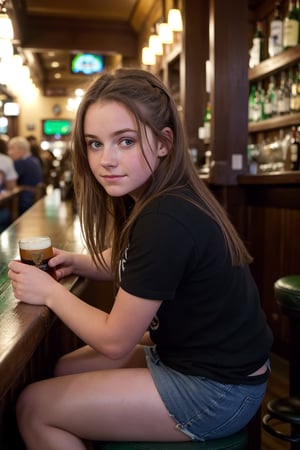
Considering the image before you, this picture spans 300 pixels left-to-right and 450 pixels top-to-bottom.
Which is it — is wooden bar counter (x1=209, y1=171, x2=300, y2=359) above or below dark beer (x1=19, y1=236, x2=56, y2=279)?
below

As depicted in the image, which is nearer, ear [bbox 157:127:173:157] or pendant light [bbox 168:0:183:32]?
ear [bbox 157:127:173:157]

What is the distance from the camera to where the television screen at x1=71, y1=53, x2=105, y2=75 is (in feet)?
27.3

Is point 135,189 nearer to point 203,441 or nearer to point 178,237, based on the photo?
point 178,237

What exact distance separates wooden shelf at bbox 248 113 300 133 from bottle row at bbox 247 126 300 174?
0.24 feet

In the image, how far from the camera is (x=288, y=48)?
3873mm

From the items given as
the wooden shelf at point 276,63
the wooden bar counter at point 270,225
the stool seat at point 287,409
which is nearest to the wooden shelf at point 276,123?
the wooden shelf at point 276,63

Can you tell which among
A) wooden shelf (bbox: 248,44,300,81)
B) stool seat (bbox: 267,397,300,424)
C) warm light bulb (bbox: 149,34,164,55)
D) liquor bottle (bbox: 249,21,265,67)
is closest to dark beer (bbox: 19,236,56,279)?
stool seat (bbox: 267,397,300,424)

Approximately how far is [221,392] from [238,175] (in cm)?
255

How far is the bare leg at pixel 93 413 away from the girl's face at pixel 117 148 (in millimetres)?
422

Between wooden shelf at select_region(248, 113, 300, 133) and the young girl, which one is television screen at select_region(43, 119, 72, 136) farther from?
the young girl

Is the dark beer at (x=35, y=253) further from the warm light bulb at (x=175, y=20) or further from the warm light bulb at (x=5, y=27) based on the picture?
the warm light bulb at (x=175, y=20)

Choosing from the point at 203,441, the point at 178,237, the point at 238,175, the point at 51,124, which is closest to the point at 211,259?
the point at 178,237

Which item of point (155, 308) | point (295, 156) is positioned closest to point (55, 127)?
point (295, 156)

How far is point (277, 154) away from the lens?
414 centimetres
